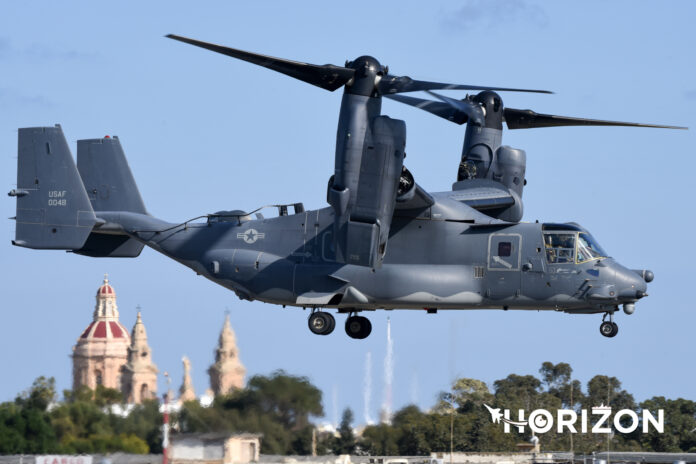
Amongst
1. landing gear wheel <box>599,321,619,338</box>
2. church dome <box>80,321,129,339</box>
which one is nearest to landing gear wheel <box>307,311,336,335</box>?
landing gear wheel <box>599,321,619,338</box>

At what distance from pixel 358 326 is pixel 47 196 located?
10405 millimetres

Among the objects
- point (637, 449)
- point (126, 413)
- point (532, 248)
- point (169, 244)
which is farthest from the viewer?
point (637, 449)

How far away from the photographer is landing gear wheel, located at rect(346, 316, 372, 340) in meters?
41.5

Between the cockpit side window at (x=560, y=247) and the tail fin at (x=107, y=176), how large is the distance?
→ 43.6 feet

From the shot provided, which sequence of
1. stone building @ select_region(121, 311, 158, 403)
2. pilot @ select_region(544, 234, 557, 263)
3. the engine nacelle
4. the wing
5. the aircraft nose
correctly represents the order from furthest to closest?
the engine nacelle
the wing
pilot @ select_region(544, 234, 557, 263)
the aircraft nose
stone building @ select_region(121, 311, 158, 403)

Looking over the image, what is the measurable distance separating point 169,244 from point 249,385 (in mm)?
6831

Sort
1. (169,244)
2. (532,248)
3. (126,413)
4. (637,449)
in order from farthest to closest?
(637,449), (169,244), (532,248), (126,413)

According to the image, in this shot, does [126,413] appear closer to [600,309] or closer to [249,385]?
[249,385]

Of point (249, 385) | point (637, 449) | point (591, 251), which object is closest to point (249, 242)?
point (249, 385)

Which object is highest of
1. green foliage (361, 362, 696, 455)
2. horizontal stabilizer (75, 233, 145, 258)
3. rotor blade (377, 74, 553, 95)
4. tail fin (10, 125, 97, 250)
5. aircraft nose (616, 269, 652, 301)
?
rotor blade (377, 74, 553, 95)

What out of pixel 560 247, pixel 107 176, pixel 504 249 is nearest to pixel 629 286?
pixel 560 247

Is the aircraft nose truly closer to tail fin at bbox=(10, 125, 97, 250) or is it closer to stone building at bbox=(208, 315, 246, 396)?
stone building at bbox=(208, 315, 246, 396)

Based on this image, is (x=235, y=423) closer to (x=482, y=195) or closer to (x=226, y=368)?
(x=226, y=368)

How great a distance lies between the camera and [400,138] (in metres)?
35.2
